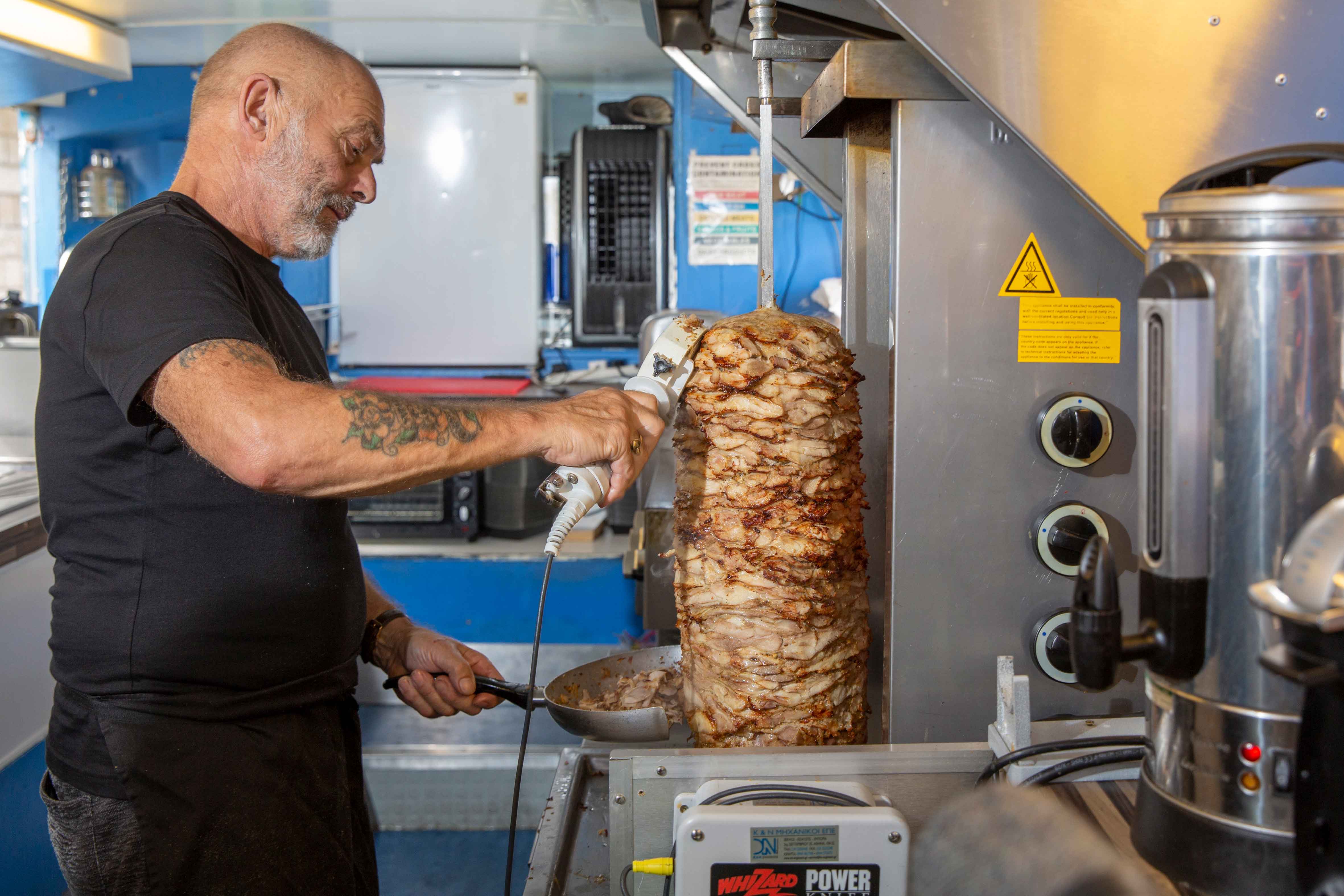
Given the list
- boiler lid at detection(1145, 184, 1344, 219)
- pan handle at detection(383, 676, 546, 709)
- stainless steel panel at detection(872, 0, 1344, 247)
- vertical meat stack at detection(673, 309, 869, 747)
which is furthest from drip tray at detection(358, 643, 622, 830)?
boiler lid at detection(1145, 184, 1344, 219)

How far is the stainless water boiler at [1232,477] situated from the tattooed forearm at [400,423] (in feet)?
2.32

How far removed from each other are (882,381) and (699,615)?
16.0 inches

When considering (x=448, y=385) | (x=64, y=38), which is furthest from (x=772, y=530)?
(x=64, y=38)

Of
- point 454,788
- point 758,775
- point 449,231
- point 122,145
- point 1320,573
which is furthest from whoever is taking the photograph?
point 122,145

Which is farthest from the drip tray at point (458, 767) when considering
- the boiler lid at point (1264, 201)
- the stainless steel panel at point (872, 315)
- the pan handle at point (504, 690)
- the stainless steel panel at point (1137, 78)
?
the boiler lid at point (1264, 201)

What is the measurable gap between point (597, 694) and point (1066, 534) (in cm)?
61

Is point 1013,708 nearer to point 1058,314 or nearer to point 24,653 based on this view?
point 1058,314

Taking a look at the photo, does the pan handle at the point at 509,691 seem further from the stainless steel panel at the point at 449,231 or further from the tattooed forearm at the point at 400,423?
the stainless steel panel at the point at 449,231

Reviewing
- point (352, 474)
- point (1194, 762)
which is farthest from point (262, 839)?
point (1194, 762)

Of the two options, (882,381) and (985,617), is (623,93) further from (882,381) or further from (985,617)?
(985,617)

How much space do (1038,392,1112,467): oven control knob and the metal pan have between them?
0.50 meters

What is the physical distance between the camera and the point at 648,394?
3.77ft

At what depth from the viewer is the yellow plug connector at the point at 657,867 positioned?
0.91 meters

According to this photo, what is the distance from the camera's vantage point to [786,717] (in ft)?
3.67
